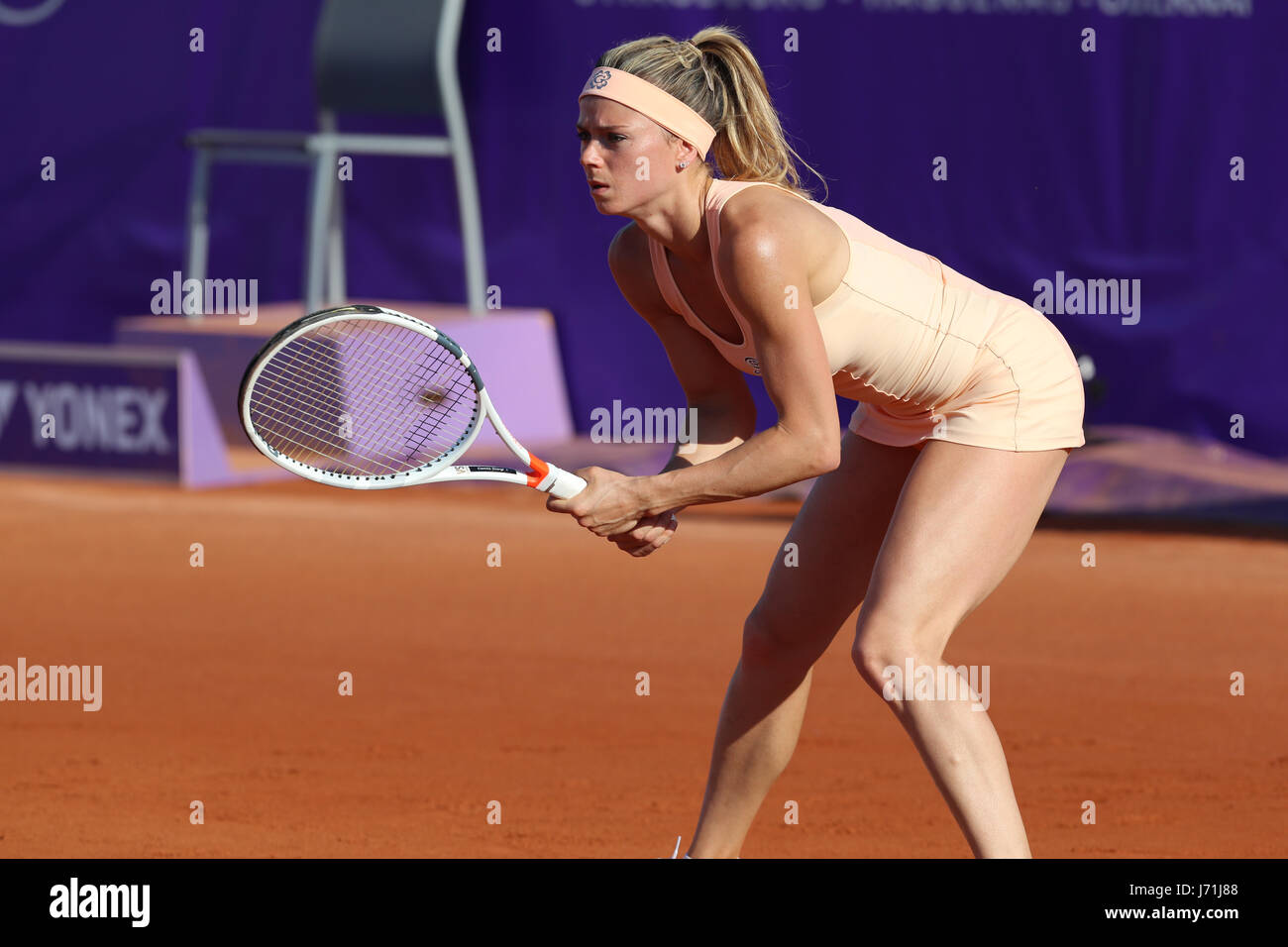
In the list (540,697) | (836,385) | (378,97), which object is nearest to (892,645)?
(836,385)

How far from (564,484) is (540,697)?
6.88 feet

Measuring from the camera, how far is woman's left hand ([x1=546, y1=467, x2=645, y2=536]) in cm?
296

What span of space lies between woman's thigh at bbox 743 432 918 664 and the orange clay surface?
0.80 m

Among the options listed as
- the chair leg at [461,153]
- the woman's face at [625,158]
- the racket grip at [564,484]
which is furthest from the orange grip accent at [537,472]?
the chair leg at [461,153]

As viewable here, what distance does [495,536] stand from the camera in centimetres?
782

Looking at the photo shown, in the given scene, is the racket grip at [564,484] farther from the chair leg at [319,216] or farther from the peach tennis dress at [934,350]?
the chair leg at [319,216]

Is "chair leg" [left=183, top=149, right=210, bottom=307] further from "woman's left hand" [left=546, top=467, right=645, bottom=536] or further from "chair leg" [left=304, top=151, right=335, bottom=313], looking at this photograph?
"woman's left hand" [left=546, top=467, right=645, bottom=536]

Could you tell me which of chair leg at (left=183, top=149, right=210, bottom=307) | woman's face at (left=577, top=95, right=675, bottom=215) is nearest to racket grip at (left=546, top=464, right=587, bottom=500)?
woman's face at (left=577, top=95, right=675, bottom=215)

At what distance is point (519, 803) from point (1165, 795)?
1.45 m

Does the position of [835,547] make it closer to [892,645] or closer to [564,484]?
[892,645]

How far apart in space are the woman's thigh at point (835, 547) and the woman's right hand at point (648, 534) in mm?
194

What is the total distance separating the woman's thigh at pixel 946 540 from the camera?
2.81 metres
